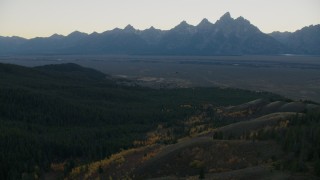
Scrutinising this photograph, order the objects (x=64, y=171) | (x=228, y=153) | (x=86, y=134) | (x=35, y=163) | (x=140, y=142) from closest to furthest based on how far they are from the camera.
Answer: (x=228, y=153), (x=64, y=171), (x=35, y=163), (x=140, y=142), (x=86, y=134)

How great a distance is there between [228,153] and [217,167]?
5.67 meters

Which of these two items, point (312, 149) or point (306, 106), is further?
point (306, 106)

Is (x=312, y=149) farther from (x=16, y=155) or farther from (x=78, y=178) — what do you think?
(x=16, y=155)

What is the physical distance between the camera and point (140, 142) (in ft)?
422

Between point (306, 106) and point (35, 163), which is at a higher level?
point (306, 106)

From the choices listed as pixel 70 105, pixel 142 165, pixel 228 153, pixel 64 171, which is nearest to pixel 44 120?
pixel 70 105

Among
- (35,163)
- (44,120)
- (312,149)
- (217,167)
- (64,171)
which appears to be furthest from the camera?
(44,120)

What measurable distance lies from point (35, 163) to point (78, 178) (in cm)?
2609

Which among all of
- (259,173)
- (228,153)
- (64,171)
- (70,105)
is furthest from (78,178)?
(70,105)

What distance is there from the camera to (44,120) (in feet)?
538

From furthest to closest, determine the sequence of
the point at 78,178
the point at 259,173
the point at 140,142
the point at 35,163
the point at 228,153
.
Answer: the point at 140,142 → the point at 35,163 → the point at 78,178 → the point at 228,153 → the point at 259,173

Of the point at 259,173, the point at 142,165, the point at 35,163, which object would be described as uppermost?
the point at 259,173

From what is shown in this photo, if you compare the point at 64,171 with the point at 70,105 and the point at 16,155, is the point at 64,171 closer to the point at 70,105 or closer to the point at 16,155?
the point at 16,155

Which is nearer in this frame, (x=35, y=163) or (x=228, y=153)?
(x=228, y=153)
